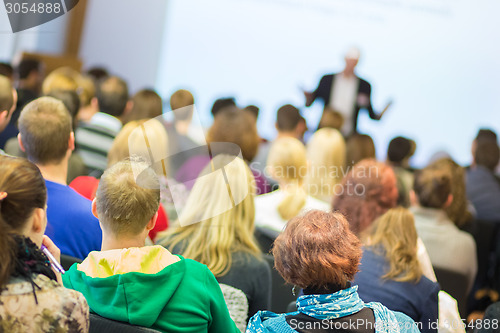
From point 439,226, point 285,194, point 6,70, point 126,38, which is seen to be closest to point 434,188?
point 439,226

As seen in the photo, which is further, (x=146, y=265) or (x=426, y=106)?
(x=426, y=106)

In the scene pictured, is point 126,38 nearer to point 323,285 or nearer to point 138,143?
point 138,143

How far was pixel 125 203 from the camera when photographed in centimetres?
167

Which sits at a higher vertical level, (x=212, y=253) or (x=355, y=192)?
(x=355, y=192)

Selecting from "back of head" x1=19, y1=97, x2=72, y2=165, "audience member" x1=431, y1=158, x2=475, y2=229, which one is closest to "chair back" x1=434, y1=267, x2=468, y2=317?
"audience member" x1=431, y1=158, x2=475, y2=229

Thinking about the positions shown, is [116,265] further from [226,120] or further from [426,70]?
[426,70]

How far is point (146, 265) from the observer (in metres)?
1.59

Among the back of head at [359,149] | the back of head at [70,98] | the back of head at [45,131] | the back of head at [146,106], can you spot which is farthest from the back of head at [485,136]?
the back of head at [45,131]

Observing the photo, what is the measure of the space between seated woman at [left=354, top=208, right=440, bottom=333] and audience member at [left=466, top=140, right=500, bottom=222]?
1962 millimetres

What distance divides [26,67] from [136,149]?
2.34 meters

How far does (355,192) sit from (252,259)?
0.67 metres

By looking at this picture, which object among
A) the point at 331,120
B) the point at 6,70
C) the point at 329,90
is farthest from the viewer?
the point at 329,90

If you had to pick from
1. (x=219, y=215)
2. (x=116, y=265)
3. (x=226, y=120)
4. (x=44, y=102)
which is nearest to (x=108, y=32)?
(x=226, y=120)

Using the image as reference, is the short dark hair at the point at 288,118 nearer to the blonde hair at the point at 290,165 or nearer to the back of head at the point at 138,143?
the blonde hair at the point at 290,165
